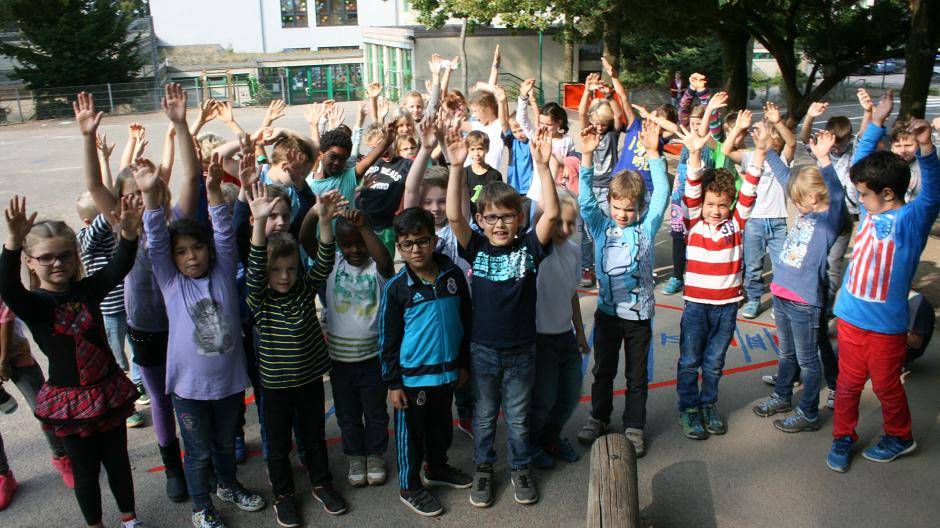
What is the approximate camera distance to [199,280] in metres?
3.59

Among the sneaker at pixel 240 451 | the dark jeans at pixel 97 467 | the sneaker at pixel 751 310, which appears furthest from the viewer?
the sneaker at pixel 751 310

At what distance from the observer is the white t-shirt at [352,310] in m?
3.98

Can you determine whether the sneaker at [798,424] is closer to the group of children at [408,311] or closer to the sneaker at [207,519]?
the group of children at [408,311]

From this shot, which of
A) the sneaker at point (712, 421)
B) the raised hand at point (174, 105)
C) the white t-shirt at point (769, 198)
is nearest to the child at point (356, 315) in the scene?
the raised hand at point (174, 105)

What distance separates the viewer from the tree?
101 ft

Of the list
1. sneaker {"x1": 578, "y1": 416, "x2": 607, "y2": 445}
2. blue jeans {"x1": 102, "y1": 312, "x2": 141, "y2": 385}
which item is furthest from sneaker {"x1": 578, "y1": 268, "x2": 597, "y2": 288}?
blue jeans {"x1": 102, "y1": 312, "x2": 141, "y2": 385}

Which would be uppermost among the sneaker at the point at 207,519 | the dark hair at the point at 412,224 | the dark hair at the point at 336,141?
the dark hair at the point at 336,141

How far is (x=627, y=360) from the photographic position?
14.4 ft

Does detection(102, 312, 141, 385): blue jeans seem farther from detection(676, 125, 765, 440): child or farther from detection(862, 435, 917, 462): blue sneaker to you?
detection(862, 435, 917, 462): blue sneaker

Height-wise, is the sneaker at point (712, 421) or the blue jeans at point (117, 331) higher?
the blue jeans at point (117, 331)

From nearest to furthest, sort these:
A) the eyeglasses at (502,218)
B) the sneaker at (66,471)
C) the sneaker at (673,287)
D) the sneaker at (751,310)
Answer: the eyeglasses at (502,218) < the sneaker at (66,471) < the sneaker at (751,310) < the sneaker at (673,287)

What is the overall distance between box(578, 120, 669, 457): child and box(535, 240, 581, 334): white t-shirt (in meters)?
0.35

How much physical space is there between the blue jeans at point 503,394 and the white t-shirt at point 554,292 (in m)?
0.21

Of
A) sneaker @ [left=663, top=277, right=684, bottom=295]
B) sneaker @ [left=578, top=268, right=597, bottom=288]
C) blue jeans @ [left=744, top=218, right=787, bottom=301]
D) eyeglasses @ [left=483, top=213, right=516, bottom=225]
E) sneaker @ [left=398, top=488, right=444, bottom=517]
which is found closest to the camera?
eyeglasses @ [left=483, top=213, right=516, bottom=225]
